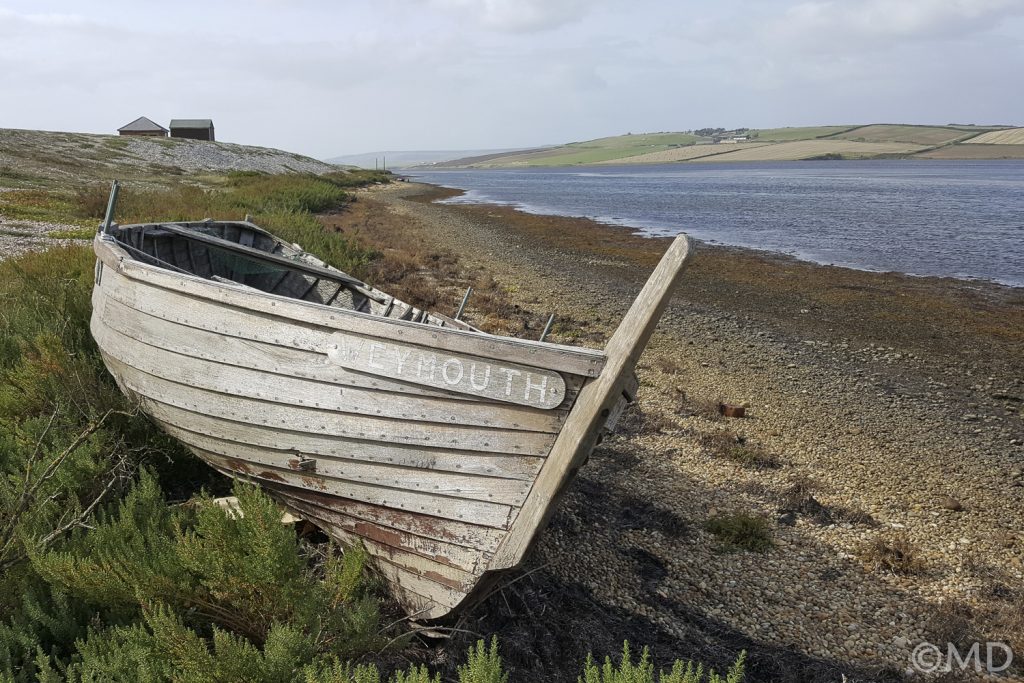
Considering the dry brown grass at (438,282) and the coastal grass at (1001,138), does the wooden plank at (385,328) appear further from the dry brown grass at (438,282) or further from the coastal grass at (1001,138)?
the coastal grass at (1001,138)

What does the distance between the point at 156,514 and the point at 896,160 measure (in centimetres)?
14709

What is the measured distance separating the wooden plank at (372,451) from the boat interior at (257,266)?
2187mm

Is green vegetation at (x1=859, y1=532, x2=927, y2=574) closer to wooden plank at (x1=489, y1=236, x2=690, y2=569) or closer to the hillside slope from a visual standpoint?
wooden plank at (x1=489, y1=236, x2=690, y2=569)

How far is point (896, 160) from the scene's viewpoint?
126938mm

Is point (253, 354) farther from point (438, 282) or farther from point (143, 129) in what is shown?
point (143, 129)

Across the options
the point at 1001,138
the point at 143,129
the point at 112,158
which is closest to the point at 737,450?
the point at 112,158

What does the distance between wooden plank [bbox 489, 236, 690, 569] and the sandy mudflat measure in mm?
1100

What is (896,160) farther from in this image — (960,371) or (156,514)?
(156,514)

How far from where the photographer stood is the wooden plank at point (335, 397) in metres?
3.51

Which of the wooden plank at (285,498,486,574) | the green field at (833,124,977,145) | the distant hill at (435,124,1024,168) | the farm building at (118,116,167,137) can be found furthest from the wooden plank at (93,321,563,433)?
the green field at (833,124,977,145)

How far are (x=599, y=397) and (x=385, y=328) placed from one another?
116 cm

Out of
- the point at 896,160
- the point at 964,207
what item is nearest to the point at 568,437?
the point at 964,207

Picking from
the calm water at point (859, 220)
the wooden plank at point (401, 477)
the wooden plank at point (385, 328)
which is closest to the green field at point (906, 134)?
the calm water at point (859, 220)

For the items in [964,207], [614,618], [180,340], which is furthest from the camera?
[964,207]
